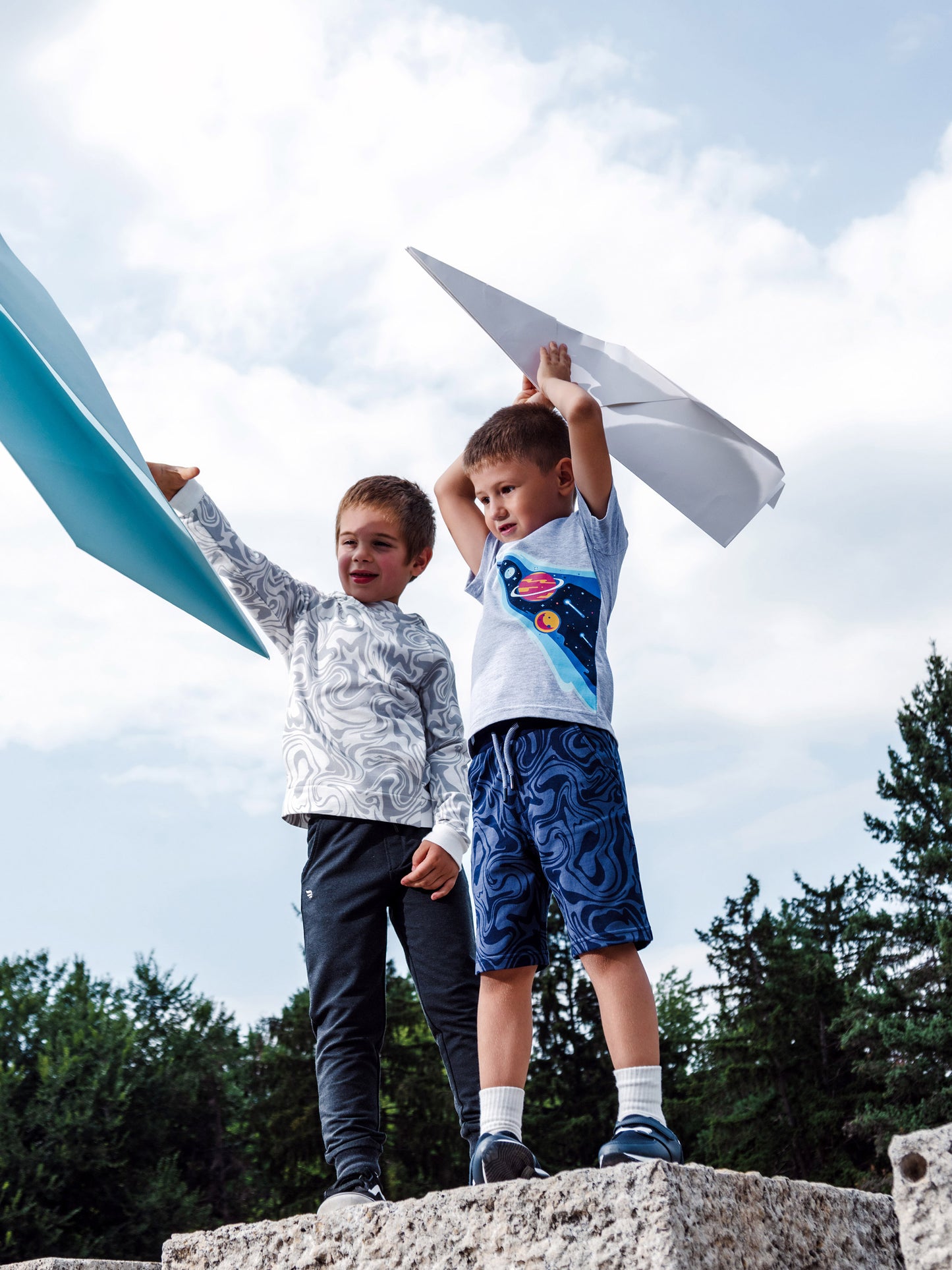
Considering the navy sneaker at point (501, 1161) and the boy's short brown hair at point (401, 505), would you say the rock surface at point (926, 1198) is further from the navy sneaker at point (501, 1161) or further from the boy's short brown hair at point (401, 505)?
the boy's short brown hair at point (401, 505)

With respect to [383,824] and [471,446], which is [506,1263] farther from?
[471,446]

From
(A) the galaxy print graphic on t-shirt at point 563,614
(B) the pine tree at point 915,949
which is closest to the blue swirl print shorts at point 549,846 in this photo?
Answer: (A) the galaxy print graphic on t-shirt at point 563,614

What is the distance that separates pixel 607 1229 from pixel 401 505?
246 cm

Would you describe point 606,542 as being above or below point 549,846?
above

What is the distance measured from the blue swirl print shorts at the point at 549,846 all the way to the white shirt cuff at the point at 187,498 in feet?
4.32

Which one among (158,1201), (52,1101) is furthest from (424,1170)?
(52,1101)

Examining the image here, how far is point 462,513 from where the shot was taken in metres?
3.39

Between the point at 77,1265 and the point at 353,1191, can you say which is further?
the point at 77,1265

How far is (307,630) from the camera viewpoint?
363 cm

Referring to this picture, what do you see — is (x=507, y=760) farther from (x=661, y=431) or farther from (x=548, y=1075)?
(x=548, y=1075)

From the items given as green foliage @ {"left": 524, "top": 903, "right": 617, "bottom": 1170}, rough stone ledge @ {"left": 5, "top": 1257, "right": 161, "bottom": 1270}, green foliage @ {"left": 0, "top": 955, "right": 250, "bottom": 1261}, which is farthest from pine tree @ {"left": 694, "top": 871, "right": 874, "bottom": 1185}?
rough stone ledge @ {"left": 5, "top": 1257, "right": 161, "bottom": 1270}

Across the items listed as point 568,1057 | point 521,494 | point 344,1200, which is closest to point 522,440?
point 521,494

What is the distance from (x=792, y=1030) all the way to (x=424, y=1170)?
8.66 metres

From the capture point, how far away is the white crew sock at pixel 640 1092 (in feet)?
7.66
